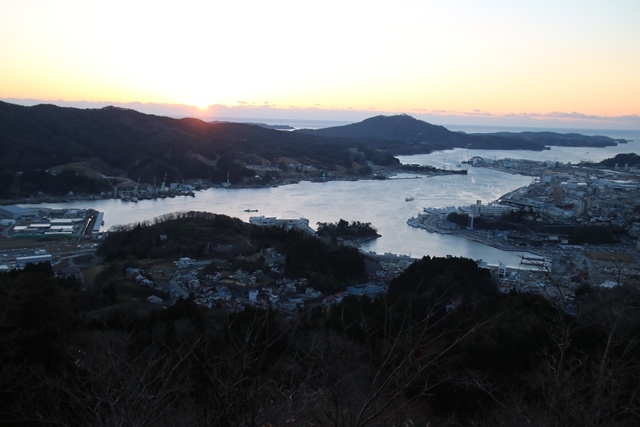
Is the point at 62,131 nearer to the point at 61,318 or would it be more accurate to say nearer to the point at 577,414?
the point at 61,318

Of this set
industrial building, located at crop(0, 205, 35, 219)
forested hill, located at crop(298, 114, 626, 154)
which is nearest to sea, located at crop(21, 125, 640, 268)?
industrial building, located at crop(0, 205, 35, 219)

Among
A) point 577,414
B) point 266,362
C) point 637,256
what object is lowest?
point 637,256

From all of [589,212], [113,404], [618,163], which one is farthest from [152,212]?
[618,163]

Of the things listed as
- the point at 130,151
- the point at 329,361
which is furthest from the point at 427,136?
the point at 329,361

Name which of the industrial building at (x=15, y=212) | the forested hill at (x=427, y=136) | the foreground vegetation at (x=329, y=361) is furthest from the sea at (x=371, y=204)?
the forested hill at (x=427, y=136)

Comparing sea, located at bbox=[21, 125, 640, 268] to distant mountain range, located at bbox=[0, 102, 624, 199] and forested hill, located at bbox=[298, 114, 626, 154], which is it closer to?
distant mountain range, located at bbox=[0, 102, 624, 199]

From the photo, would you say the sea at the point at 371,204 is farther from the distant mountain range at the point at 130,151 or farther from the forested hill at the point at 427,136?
the forested hill at the point at 427,136
